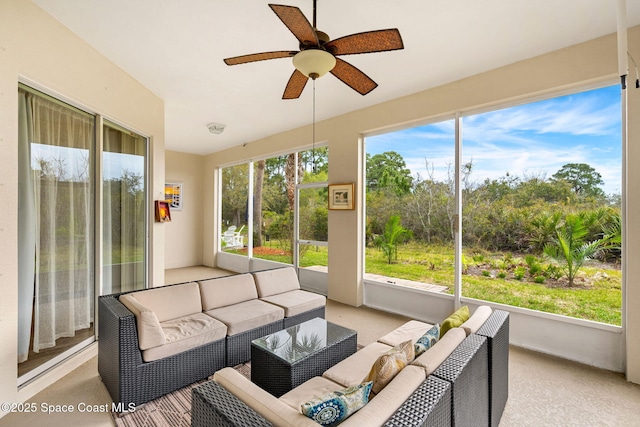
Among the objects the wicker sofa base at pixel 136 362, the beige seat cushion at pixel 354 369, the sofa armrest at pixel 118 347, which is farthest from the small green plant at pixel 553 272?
the sofa armrest at pixel 118 347

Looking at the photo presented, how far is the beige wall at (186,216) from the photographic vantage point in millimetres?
7004

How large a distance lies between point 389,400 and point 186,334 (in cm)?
182

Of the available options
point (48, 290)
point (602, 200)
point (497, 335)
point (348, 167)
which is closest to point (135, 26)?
point (48, 290)

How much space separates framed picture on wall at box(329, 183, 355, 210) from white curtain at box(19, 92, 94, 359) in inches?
116

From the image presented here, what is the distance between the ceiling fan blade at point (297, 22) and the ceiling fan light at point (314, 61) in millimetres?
63

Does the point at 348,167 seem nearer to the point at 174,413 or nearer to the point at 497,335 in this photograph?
the point at 497,335

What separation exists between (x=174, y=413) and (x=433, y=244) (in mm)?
3110

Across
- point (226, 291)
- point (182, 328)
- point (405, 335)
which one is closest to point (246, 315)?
point (226, 291)

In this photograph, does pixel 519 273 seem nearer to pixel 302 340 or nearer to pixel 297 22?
pixel 302 340

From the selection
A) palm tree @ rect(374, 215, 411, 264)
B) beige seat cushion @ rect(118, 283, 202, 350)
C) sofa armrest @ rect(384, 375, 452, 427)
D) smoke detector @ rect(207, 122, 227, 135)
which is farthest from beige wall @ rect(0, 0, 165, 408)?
palm tree @ rect(374, 215, 411, 264)

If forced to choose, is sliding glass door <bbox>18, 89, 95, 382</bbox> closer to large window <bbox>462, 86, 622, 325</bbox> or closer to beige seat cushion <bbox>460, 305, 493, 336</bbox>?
beige seat cushion <bbox>460, 305, 493, 336</bbox>

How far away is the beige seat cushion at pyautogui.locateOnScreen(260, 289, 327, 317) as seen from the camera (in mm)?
3062

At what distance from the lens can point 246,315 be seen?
9.07 ft

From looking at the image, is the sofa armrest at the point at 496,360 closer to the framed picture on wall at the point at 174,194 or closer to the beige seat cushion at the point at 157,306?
the beige seat cushion at the point at 157,306
